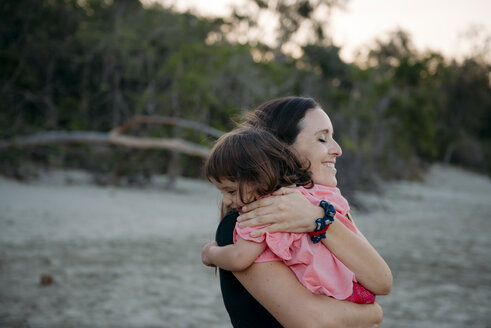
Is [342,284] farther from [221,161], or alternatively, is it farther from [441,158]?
[441,158]

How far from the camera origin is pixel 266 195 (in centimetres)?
166

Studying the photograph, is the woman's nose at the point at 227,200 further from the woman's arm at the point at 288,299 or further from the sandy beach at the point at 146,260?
the sandy beach at the point at 146,260

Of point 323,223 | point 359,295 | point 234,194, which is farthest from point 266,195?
point 359,295

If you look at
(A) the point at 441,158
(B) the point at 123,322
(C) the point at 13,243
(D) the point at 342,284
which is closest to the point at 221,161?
(D) the point at 342,284

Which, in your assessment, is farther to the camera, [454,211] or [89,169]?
[454,211]

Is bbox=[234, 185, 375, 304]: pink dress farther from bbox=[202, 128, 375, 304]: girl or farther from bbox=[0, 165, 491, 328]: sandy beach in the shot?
bbox=[0, 165, 491, 328]: sandy beach

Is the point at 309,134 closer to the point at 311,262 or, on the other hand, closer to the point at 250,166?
the point at 250,166

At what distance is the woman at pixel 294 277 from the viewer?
153 cm

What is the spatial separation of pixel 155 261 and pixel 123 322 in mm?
2412

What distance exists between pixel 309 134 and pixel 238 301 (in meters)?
0.63

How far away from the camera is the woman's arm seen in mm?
1526

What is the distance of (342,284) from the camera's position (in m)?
1.62

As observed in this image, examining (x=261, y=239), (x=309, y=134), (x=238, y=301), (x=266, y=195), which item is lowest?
(x=238, y=301)

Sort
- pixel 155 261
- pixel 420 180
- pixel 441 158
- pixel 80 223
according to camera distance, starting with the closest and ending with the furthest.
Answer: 1. pixel 155 261
2. pixel 80 223
3. pixel 420 180
4. pixel 441 158
